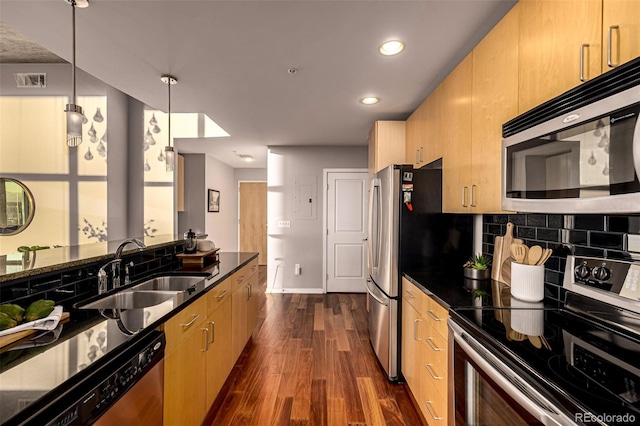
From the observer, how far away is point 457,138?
1.99 meters

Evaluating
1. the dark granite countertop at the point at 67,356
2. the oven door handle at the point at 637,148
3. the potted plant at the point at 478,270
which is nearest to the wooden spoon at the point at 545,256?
the potted plant at the point at 478,270

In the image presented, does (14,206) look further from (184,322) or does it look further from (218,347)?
(184,322)

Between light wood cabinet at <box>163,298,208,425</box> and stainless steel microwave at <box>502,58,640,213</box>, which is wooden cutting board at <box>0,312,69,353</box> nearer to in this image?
light wood cabinet at <box>163,298,208,425</box>

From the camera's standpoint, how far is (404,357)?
2.24 metres

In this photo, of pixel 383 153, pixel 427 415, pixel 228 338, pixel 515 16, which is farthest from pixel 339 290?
pixel 515 16

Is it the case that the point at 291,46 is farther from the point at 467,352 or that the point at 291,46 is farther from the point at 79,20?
the point at 467,352

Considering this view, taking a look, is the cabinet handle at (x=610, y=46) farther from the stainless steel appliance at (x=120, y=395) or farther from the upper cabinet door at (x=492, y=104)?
the stainless steel appliance at (x=120, y=395)

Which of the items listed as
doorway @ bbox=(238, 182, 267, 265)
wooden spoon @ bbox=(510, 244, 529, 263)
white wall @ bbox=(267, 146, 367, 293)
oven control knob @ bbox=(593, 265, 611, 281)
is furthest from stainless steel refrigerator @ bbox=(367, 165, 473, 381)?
doorway @ bbox=(238, 182, 267, 265)

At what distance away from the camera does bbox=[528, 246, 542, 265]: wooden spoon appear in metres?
1.52

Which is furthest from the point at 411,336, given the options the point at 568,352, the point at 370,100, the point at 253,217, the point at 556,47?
the point at 253,217

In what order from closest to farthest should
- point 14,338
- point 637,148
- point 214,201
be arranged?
1. point 637,148
2. point 14,338
3. point 214,201

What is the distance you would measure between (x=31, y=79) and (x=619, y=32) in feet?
18.0

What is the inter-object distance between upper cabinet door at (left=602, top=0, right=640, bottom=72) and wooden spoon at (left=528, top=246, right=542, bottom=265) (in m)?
0.88

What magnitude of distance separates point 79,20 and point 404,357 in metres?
2.96
